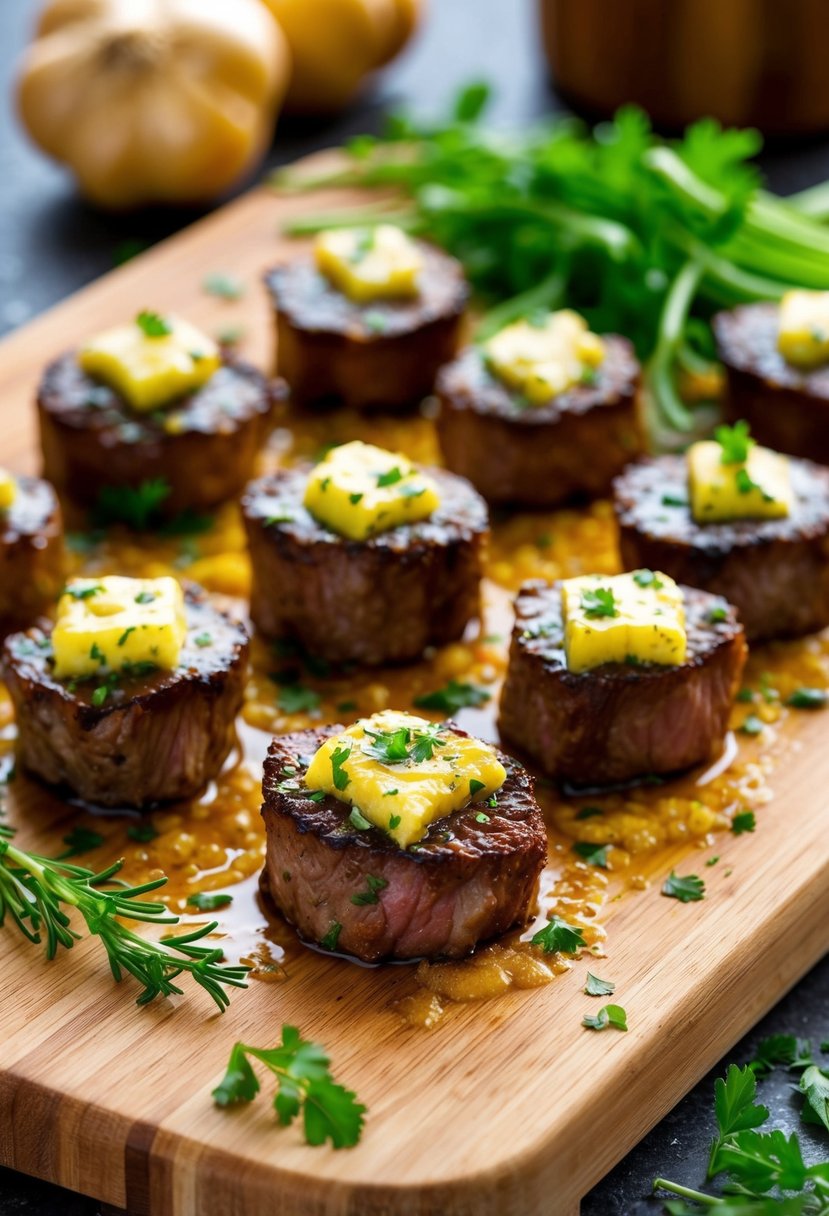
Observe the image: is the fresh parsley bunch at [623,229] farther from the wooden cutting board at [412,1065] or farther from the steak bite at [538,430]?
the wooden cutting board at [412,1065]

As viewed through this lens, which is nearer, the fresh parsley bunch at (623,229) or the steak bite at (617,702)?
the steak bite at (617,702)

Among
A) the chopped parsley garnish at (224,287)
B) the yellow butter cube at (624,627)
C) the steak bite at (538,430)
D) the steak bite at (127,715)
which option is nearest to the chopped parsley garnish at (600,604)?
the yellow butter cube at (624,627)

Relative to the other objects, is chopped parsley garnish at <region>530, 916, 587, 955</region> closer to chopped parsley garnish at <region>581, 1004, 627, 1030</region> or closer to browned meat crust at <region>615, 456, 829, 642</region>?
chopped parsley garnish at <region>581, 1004, 627, 1030</region>

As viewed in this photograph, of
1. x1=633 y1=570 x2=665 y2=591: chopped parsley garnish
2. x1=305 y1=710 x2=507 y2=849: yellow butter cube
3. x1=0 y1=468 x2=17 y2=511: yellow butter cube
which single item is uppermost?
x1=633 y1=570 x2=665 y2=591: chopped parsley garnish

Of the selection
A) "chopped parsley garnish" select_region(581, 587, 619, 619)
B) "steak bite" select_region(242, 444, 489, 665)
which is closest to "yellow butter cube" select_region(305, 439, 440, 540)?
"steak bite" select_region(242, 444, 489, 665)

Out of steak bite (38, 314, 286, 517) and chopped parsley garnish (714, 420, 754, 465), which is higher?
chopped parsley garnish (714, 420, 754, 465)

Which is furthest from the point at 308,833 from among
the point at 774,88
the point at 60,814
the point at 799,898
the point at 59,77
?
the point at 774,88

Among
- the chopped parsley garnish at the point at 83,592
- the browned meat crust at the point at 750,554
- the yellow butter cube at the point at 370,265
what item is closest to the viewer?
the chopped parsley garnish at the point at 83,592

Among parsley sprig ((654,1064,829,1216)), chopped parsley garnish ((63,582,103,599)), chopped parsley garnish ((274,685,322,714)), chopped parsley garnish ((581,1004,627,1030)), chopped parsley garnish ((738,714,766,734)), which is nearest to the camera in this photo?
parsley sprig ((654,1064,829,1216))
